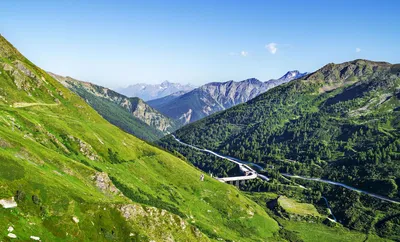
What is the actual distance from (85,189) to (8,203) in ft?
105

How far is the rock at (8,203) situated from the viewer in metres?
72.2

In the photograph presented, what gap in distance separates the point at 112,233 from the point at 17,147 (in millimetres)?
42128

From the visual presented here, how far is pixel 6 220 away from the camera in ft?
225

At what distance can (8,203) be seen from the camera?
73.3 metres

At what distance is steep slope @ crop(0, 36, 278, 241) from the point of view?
257 feet

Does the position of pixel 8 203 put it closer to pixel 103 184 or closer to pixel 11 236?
pixel 11 236

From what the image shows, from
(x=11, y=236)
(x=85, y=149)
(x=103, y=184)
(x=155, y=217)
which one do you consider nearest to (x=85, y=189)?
(x=103, y=184)

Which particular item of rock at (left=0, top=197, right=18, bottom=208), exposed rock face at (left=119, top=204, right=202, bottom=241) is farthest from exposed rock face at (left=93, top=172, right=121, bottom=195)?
rock at (left=0, top=197, right=18, bottom=208)

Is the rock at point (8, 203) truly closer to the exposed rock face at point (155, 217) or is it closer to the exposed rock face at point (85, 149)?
the exposed rock face at point (155, 217)

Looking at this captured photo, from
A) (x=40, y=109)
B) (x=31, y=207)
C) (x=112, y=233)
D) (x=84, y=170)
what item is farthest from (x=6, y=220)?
(x=40, y=109)

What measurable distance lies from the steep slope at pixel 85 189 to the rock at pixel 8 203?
0.63 ft

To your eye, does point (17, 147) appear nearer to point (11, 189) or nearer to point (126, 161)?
point (11, 189)

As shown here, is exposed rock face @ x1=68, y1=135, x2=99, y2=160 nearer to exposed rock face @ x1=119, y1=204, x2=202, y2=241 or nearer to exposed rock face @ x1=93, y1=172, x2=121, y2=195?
exposed rock face @ x1=93, y1=172, x2=121, y2=195

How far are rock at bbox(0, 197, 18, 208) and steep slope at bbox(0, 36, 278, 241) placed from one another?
191mm
